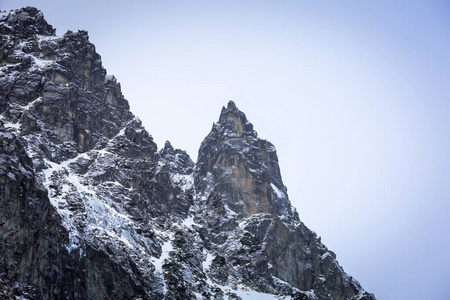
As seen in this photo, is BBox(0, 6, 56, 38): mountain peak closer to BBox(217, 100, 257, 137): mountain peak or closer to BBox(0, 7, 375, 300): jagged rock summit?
BBox(0, 7, 375, 300): jagged rock summit

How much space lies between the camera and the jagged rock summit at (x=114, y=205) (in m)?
55.1

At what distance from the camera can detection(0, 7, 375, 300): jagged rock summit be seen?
5506 centimetres

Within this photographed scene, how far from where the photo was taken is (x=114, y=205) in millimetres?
79250

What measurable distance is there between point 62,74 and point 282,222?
232 feet

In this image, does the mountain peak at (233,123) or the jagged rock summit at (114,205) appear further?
the mountain peak at (233,123)

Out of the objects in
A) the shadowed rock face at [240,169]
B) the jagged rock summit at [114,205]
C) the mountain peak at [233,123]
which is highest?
the mountain peak at [233,123]

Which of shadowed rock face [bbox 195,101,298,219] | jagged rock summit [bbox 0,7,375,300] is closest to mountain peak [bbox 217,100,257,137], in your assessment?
shadowed rock face [bbox 195,101,298,219]

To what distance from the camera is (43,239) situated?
2156 inches

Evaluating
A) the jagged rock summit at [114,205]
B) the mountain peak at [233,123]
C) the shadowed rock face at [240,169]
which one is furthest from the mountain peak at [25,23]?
the mountain peak at [233,123]

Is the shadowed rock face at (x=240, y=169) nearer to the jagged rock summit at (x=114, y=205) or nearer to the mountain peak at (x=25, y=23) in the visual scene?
the jagged rock summit at (x=114, y=205)

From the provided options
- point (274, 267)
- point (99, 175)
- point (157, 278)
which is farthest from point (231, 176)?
point (157, 278)

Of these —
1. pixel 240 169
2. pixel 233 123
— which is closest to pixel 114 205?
pixel 240 169

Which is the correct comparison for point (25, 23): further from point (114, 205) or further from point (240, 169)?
point (240, 169)

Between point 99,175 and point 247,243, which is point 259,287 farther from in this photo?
point 99,175
